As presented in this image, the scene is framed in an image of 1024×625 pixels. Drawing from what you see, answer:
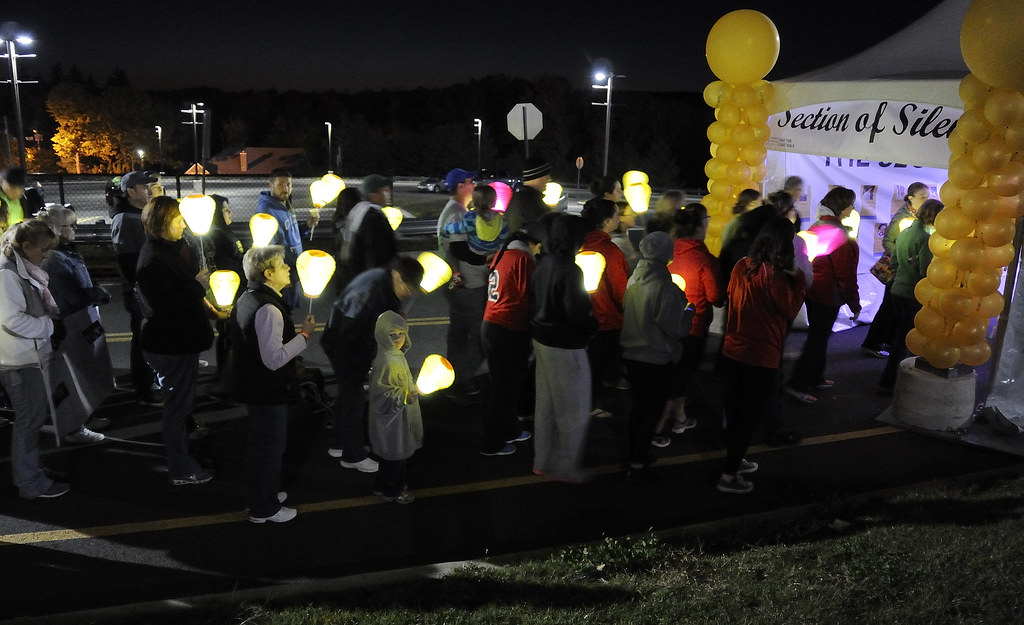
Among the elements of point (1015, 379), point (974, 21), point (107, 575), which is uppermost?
point (974, 21)

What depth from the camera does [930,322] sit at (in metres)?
6.17

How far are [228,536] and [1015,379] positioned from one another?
6.00 metres

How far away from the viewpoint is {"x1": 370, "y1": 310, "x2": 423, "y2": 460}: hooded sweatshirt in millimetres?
4438

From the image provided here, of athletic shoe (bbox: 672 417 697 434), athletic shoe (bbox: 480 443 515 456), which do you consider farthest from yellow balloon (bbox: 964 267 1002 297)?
athletic shoe (bbox: 480 443 515 456)

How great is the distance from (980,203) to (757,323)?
7.12ft

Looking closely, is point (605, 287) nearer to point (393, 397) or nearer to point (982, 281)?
point (393, 397)

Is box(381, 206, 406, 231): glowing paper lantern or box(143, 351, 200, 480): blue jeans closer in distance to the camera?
box(143, 351, 200, 480): blue jeans

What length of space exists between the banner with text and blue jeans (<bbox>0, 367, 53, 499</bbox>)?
7132mm

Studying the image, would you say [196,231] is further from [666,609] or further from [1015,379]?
[1015,379]

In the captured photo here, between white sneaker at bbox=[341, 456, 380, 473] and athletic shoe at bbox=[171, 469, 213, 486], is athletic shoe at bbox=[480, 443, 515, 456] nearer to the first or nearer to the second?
white sneaker at bbox=[341, 456, 380, 473]

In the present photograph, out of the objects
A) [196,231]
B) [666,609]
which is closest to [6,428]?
[196,231]

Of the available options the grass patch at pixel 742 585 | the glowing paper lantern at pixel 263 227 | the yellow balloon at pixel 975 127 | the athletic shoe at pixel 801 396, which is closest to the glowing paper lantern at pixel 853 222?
the yellow balloon at pixel 975 127

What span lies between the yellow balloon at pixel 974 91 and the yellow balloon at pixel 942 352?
6.00ft

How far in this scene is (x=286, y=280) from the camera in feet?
14.3
